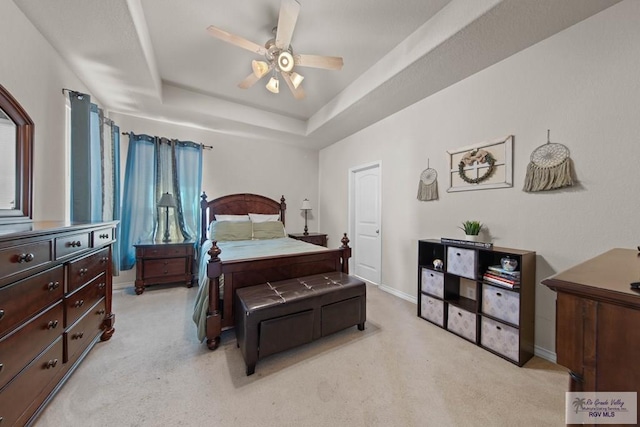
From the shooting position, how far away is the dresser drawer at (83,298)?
5.00 ft

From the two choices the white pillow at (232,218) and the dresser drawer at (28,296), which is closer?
the dresser drawer at (28,296)

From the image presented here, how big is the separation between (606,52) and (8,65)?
14.1ft

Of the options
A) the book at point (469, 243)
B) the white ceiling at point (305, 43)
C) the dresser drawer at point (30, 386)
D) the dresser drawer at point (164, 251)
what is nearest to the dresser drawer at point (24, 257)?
the dresser drawer at point (30, 386)

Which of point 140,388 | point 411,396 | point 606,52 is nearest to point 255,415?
point 140,388

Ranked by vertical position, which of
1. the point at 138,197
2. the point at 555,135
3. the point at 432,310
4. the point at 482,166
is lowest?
the point at 432,310

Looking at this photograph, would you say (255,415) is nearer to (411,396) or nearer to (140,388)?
(140,388)

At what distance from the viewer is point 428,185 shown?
2865 mm

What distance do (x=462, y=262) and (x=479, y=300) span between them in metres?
0.36

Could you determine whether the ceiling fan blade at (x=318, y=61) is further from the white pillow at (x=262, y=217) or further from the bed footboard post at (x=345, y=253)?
the white pillow at (x=262, y=217)

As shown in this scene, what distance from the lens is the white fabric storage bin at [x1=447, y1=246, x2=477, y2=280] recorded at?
7.13 feet

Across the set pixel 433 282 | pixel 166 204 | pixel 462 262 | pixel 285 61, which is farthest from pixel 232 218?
pixel 462 262

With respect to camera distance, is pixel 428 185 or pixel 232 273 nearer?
pixel 232 273

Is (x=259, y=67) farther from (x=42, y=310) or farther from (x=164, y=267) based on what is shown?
(x=164, y=267)

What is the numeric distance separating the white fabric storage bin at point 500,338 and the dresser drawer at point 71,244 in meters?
3.22
